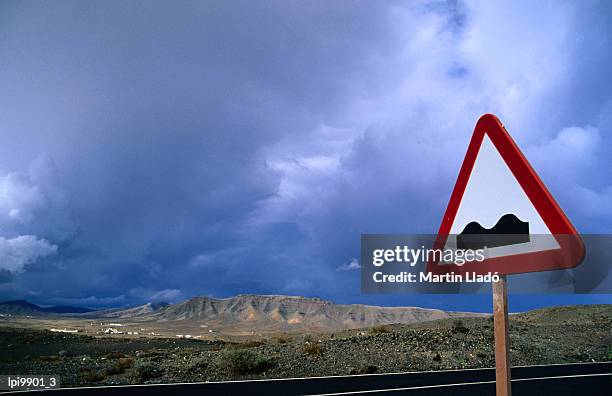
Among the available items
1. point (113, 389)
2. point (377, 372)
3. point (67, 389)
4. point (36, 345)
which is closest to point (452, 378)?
point (377, 372)

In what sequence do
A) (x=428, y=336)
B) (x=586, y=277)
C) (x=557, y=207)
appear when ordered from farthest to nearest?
(x=428, y=336)
(x=557, y=207)
(x=586, y=277)

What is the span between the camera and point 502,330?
10.3 ft

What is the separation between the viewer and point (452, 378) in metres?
15.8

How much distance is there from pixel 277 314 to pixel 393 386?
437 ft

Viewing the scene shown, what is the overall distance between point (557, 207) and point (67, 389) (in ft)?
47.7

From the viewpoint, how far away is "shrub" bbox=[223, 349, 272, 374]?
16.9 metres

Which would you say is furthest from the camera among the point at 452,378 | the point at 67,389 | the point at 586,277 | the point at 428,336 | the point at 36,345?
the point at 36,345

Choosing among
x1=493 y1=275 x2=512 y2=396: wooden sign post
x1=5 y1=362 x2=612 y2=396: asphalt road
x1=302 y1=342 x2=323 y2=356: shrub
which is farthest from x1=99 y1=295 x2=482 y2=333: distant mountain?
x1=493 y1=275 x2=512 y2=396: wooden sign post

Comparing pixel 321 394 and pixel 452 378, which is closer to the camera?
pixel 321 394

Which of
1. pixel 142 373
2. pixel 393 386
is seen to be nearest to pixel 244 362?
pixel 142 373

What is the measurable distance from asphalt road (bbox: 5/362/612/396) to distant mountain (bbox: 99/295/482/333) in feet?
366

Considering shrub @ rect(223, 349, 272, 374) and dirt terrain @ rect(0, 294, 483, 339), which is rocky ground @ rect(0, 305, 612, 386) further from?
dirt terrain @ rect(0, 294, 483, 339)

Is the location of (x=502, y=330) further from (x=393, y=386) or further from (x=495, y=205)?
(x=393, y=386)

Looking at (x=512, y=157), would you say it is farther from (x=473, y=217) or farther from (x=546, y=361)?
(x=546, y=361)
